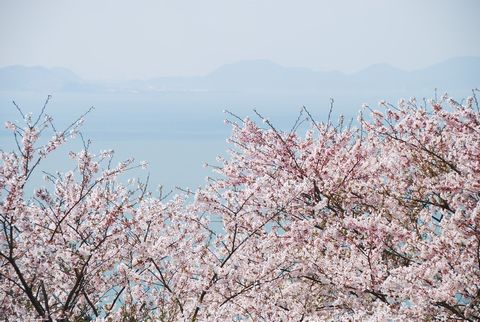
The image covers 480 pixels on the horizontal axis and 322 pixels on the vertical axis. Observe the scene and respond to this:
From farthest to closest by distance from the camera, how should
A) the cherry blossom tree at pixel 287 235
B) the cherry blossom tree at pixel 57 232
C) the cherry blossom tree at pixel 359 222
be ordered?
the cherry blossom tree at pixel 57 232 < the cherry blossom tree at pixel 287 235 < the cherry blossom tree at pixel 359 222

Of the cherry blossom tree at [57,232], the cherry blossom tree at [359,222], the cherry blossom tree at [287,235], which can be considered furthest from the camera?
the cherry blossom tree at [57,232]

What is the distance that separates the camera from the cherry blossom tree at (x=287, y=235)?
513 cm

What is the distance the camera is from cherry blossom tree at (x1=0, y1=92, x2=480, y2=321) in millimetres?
5129

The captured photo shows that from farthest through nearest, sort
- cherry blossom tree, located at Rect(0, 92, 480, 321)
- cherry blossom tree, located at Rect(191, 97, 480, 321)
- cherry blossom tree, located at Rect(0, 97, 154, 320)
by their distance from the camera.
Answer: cherry blossom tree, located at Rect(0, 97, 154, 320)
cherry blossom tree, located at Rect(0, 92, 480, 321)
cherry blossom tree, located at Rect(191, 97, 480, 321)

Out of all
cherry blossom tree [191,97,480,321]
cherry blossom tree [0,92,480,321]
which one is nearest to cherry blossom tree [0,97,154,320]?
cherry blossom tree [0,92,480,321]

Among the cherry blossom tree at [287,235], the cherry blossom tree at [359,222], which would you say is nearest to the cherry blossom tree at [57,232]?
the cherry blossom tree at [287,235]

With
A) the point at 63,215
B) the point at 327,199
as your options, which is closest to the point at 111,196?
the point at 63,215

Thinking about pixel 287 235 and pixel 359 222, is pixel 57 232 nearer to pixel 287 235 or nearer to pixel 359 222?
pixel 287 235

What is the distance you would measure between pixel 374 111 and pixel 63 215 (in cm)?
520

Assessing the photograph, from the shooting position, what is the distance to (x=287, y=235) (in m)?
6.49

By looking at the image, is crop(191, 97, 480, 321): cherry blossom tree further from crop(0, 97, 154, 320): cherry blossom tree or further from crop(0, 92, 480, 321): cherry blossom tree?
crop(0, 97, 154, 320): cherry blossom tree

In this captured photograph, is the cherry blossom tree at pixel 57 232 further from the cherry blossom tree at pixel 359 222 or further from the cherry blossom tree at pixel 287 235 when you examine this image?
the cherry blossom tree at pixel 359 222

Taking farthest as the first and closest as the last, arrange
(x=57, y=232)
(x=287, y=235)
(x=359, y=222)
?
(x=287, y=235)
(x=57, y=232)
(x=359, y=222)

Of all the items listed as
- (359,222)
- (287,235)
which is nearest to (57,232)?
(287,235)
